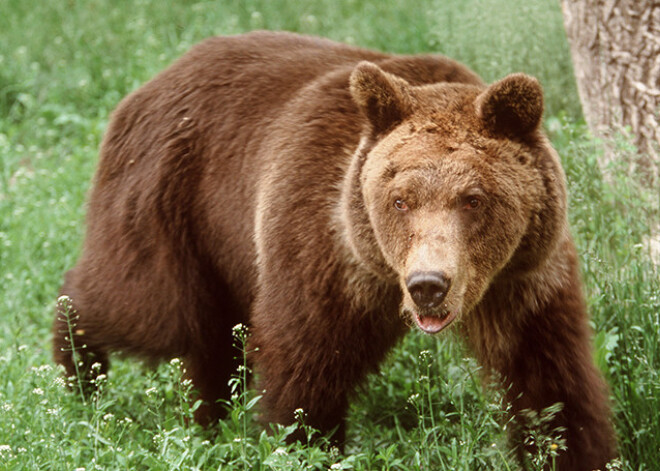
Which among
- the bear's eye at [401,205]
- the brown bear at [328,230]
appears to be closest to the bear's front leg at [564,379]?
the brown bear at [328,230]

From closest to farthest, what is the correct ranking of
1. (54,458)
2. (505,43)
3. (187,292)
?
1. (54,458)
2. (187,292)
3. (505,43)

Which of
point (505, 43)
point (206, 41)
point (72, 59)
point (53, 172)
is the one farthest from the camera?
point (72, 59)

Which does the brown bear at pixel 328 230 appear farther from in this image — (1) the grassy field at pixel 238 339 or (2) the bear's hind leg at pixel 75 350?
(1) the grassy field at pixel 238 339

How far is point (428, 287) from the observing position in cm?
354

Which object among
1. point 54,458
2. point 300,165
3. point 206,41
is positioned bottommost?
point 54,458

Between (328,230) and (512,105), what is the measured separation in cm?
94

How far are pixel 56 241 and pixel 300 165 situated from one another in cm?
333

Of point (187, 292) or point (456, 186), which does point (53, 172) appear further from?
point (456, 186)

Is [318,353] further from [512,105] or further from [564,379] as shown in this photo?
[512,105]

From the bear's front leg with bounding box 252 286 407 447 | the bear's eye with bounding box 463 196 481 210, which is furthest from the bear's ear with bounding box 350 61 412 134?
the bear's front leg with bounding box 252 286 407 447

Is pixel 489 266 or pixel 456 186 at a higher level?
pixel 456 186

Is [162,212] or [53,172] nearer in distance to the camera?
[162,212]

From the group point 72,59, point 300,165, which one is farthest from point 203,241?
point 72,59

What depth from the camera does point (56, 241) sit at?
7.29 meters
